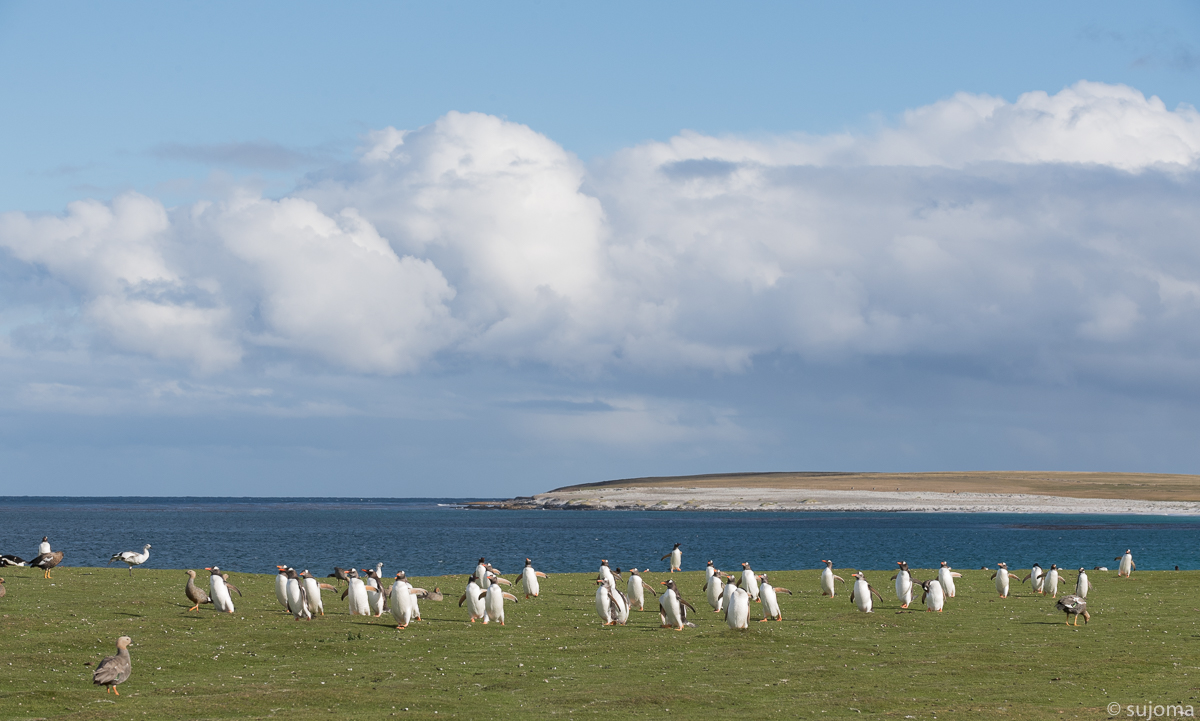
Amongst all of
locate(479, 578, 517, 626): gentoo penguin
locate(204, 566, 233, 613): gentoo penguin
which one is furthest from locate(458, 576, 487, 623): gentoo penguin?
locate(204, 566, 233, 613): gentoo penguin

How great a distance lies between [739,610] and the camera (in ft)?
85.6

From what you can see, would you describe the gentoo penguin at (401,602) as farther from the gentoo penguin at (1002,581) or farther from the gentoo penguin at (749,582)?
the gentoo penguin at (1002,581)

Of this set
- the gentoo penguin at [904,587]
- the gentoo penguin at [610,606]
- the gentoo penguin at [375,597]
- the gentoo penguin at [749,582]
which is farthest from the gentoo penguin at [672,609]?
the gentoo penguin at [904,587]

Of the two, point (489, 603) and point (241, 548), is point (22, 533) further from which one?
point (489, 603)

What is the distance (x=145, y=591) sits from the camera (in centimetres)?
3425

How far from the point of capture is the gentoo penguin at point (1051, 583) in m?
36.4

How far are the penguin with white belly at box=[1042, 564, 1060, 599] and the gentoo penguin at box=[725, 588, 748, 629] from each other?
15.4m

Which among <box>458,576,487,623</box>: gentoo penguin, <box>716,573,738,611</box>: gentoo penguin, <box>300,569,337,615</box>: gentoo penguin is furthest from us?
<box>458,576,487,623</box>: gentoo penguin

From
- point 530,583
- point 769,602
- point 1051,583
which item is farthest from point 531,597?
point 1051,583

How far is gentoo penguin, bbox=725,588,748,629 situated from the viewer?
26.0m

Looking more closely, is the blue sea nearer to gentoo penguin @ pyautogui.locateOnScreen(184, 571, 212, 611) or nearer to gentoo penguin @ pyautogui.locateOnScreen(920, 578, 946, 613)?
gentoo penguin @ pyautogui.locateOnScreen(920, 578, 946, 613)

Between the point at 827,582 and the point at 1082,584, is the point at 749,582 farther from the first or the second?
the point at 1082,584

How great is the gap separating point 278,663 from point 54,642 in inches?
207

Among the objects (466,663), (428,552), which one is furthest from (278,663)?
(428,552)
